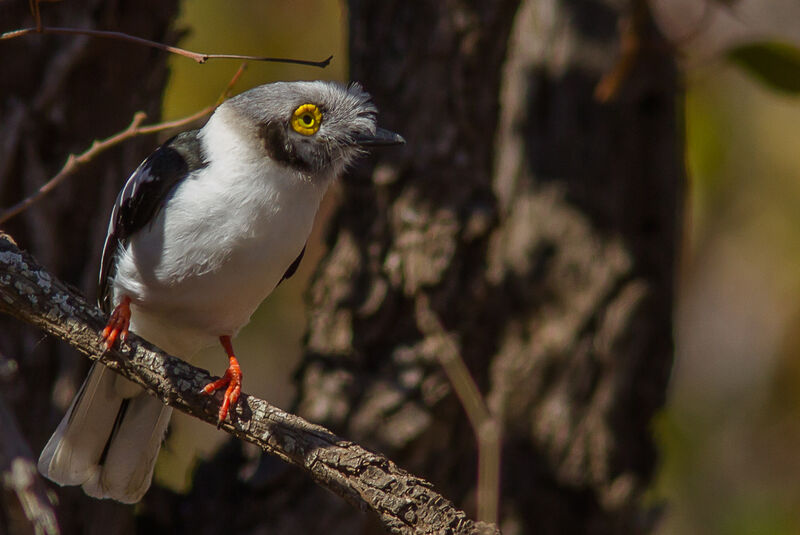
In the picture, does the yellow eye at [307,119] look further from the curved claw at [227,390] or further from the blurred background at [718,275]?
the blurred background at [718,275]

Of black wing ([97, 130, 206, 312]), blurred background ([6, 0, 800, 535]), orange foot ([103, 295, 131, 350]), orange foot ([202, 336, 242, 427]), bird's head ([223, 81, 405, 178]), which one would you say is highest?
bird's head ([223, 81, 405, 178])

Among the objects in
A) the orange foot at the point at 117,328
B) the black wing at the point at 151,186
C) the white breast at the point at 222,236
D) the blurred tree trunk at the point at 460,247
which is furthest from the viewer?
the blurred tree trunk at the point at 460,247

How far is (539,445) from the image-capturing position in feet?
16.4

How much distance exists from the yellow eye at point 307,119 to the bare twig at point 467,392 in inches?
48.0

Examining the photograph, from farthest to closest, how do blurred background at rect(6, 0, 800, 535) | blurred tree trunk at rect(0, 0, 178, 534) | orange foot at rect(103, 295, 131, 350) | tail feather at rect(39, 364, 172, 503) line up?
blurred background at rect(6, 0, 800, 535), blurred tree trunk at rect(0, 0, 178, 534), tail feather at rect(39, 364, 172, 503), orange foot at rect(103, 295, 131, 350)

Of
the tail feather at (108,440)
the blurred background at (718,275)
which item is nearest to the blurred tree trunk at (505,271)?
the tail feather at (108,440)

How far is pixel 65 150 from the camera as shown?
12.9ft

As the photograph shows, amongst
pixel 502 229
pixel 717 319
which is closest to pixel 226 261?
pixel 502 229

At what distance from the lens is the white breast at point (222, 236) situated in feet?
10.5

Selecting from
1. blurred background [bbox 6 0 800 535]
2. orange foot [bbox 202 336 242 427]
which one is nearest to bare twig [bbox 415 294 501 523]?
orange foot [bbox 202 336 242 427]

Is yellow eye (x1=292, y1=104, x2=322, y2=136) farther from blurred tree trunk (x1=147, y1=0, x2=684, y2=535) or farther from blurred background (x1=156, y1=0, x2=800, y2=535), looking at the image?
blurred background (x1=156, y1=0, x2=800, y2=535)

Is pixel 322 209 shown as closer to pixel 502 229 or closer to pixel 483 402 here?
pixel 502 229

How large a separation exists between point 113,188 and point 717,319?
22.7 feet

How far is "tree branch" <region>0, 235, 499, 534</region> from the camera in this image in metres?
2.63
